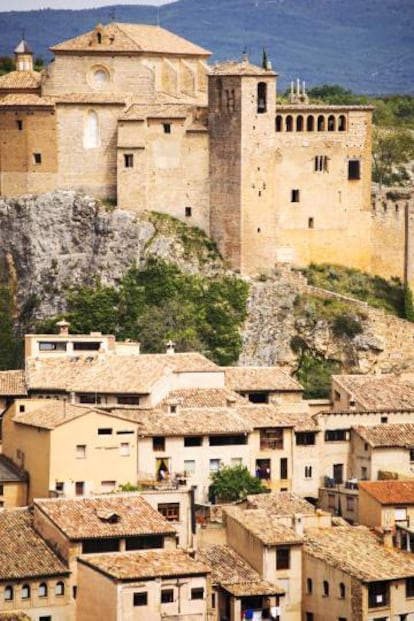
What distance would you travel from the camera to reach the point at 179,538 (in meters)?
74.1

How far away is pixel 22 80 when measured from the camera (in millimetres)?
99812

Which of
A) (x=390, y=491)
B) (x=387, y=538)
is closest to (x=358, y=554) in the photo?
(x=387, y=538)

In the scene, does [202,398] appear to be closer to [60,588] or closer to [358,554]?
[358,554]

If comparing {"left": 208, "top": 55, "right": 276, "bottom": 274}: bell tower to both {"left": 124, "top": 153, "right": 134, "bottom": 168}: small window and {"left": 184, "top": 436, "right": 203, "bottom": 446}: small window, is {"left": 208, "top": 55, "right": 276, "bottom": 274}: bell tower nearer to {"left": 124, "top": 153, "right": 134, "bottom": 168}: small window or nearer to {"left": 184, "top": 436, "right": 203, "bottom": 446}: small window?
{"left": 124, "top": 153, "right": 134, "bottom": 168}: small window

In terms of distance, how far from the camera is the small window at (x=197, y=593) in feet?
229

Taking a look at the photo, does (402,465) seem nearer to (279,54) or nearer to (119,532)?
(119,532)

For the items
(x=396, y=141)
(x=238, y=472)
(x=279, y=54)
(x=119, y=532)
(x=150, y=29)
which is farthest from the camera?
(x=279, y=54)

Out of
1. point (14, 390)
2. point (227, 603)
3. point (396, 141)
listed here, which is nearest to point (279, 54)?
point (396, 141)

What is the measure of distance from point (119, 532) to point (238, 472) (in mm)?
9870

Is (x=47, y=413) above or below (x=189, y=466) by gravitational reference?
above

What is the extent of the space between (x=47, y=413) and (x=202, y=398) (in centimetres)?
597

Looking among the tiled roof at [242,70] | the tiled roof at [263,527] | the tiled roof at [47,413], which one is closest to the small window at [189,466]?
the tiled roof at [47,413]

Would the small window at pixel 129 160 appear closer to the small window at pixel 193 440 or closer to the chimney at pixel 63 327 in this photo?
the chimney at pixel 63 327

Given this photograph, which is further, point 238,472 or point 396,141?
point 396,141
